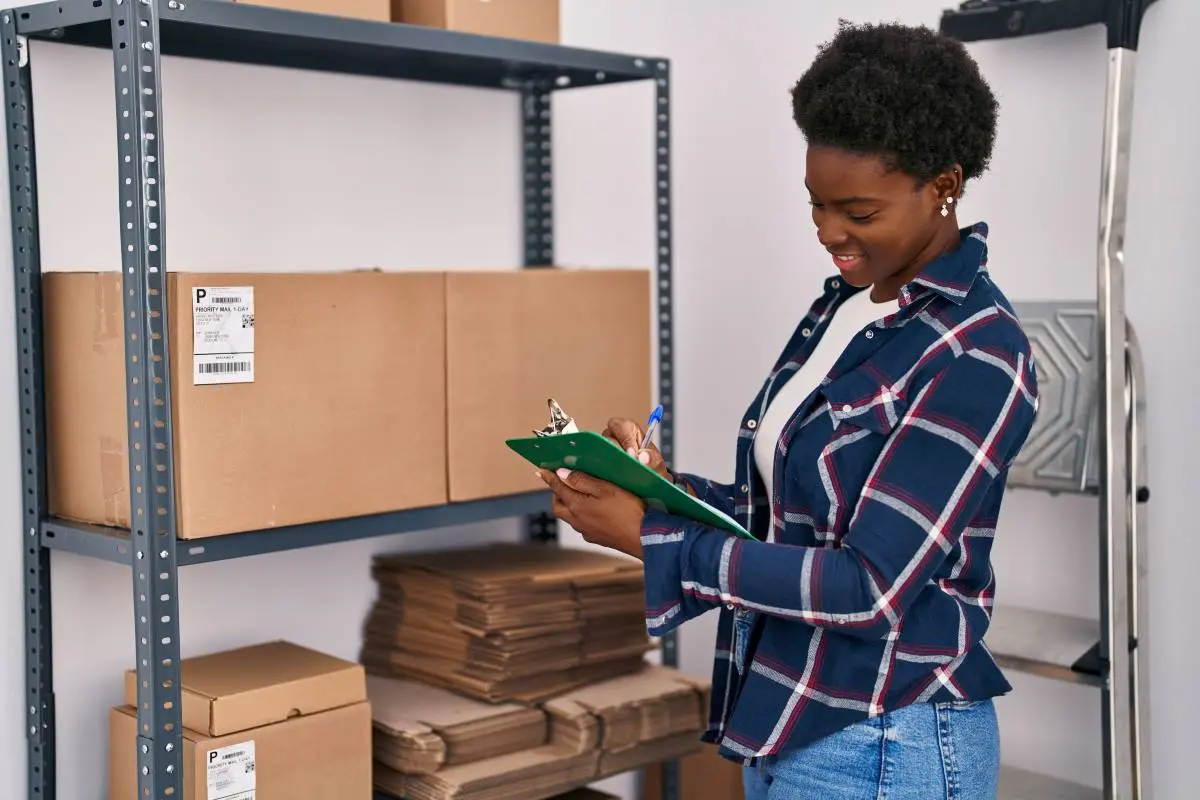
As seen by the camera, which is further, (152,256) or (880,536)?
(152,256)

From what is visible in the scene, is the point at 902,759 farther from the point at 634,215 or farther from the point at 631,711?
the point at 634,215

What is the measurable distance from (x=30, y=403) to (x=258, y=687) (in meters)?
0.57

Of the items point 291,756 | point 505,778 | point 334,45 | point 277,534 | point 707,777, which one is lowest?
point 707,777

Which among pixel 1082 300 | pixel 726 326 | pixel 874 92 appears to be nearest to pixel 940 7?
pixel 1082 300

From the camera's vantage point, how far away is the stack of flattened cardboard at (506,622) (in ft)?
7.83

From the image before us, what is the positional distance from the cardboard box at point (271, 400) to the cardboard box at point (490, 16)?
1.42ft

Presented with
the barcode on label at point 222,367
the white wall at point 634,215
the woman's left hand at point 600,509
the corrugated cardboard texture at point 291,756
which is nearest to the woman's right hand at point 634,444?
the woman's left hand at point 600,509

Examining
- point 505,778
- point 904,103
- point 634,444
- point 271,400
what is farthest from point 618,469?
point 505,778

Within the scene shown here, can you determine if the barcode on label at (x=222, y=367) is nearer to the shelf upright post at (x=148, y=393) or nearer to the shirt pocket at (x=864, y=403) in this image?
the shelf upright post at (x=148, y=393)

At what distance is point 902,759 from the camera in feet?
5.06

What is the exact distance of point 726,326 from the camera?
3002mm

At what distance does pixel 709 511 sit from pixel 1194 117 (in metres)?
1.25

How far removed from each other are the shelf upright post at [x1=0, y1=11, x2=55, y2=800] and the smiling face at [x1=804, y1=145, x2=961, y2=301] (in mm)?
1223

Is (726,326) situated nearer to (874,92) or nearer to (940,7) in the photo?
(940,7)
